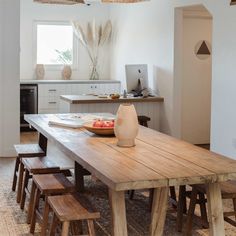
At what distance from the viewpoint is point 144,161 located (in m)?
2.93

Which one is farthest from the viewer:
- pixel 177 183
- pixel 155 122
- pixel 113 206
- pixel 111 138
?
pixel 155 122

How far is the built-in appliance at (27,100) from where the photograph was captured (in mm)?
8766

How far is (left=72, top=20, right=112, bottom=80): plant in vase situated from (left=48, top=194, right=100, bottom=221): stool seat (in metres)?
6.62

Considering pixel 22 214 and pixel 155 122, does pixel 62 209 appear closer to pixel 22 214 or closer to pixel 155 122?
pixel 22 214

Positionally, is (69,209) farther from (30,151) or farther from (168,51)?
(168,51)

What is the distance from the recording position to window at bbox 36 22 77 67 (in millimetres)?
9461

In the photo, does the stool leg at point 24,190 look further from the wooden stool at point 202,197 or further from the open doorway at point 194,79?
the open doorway at point 194,79

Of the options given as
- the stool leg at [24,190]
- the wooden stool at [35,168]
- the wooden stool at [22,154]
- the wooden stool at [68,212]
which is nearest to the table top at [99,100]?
the wooden stool at [22,154]

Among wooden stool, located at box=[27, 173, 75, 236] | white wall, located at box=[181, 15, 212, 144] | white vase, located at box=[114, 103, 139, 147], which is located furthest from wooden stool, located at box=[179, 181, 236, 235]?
white wall, located at box=[181, 15, 212, 144]

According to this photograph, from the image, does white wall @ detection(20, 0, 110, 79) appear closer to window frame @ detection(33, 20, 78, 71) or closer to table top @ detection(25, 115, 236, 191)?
window frame @ detection(33, 20, 78, 71)

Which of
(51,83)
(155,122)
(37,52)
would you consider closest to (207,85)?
(155,122)

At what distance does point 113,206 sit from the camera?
284 centimetres

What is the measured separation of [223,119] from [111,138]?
8.21 feet

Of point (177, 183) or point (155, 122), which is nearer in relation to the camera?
point (177, 183)
